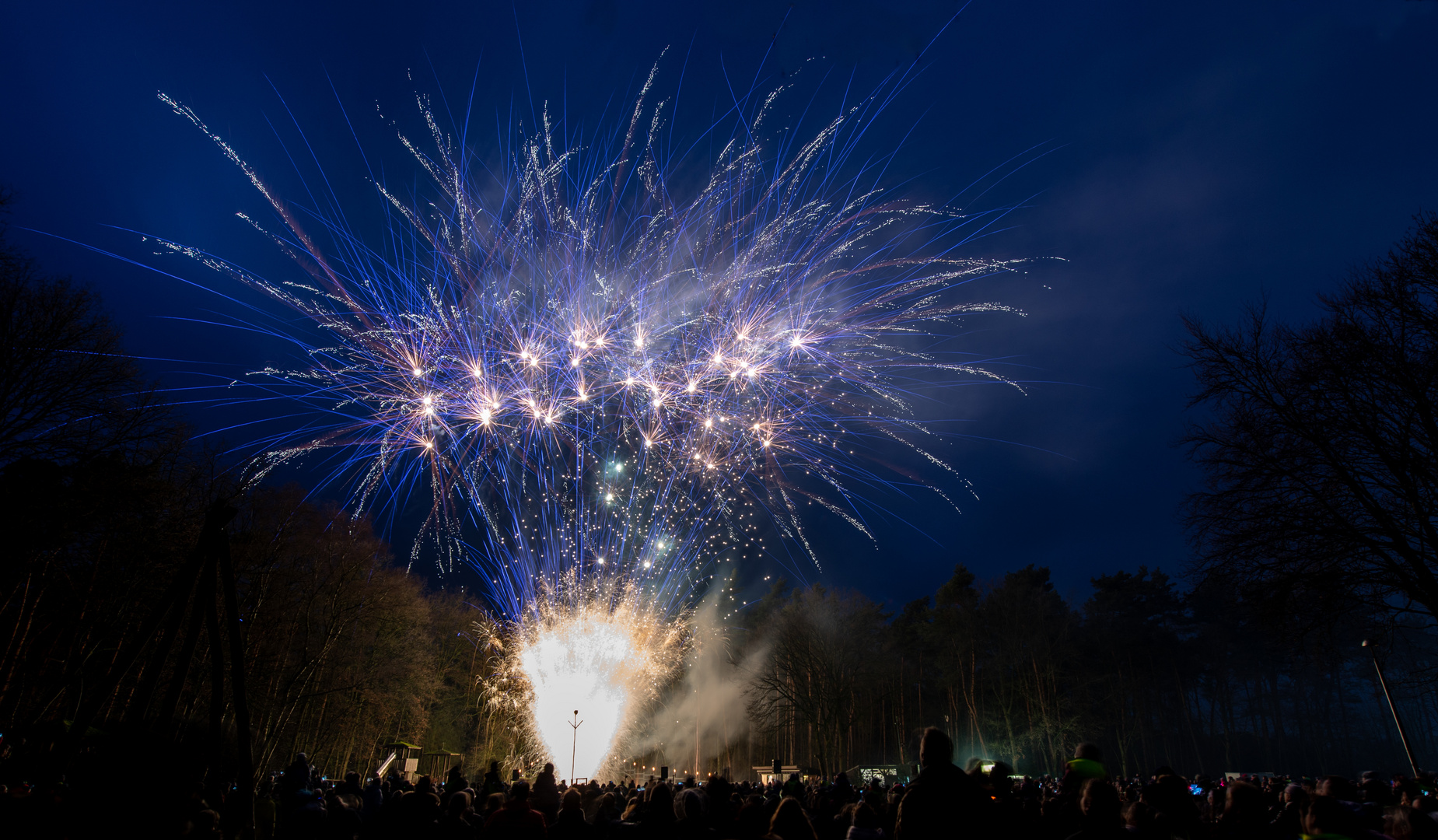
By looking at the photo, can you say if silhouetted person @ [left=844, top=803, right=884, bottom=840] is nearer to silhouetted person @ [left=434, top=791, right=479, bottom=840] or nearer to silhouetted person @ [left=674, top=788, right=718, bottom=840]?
silhouetted person @ [left=674, top=788, right=718, bottom=840]

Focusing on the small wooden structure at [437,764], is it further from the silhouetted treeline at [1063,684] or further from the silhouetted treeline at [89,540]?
the silhouetted treeline at [1063,684]

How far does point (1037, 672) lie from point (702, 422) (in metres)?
29.9

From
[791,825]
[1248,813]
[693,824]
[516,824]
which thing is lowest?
[693,824]

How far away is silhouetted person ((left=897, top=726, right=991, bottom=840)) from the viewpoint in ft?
11.4

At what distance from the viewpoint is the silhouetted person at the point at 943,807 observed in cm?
348

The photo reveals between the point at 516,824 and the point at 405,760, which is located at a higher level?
the point at 516,824

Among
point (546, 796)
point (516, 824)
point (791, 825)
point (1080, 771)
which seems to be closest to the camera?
point (791, 825)

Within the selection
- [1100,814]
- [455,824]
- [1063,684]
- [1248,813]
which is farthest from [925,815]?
[1063,684]

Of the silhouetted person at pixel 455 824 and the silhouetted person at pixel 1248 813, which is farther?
the silhouetted person at pixel 455 824

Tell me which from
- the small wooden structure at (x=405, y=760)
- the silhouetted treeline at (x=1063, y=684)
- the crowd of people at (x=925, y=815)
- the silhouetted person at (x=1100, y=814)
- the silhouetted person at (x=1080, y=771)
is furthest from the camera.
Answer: the silhouetted treeline at (x=1063, y=684)

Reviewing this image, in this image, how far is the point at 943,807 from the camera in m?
3.53

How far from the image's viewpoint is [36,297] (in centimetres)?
1409

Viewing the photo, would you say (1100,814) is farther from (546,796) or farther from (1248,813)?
(546,796)

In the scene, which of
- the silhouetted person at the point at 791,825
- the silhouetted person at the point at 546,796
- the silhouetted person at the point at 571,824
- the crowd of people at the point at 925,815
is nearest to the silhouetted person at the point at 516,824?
the crowd of people at the point at 925,815
